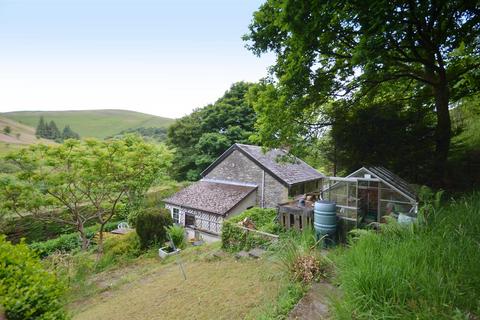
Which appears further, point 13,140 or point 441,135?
point 13,140

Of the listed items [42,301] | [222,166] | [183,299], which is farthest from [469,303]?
[222,166]

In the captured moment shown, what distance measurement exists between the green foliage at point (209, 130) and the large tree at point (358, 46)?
1759 centimetres

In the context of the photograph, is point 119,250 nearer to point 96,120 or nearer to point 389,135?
point 389,135

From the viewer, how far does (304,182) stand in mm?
17281

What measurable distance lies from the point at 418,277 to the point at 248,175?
14667 millimetres

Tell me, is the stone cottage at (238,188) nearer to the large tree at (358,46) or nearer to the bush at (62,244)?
the bush at (62,244)

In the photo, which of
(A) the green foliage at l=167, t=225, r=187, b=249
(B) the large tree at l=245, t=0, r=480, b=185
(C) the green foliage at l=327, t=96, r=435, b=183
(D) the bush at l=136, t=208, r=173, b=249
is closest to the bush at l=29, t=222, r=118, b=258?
(D) the bush at l=136, t=208, r=173, b=249

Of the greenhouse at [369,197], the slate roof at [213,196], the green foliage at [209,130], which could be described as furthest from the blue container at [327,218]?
the green foliage at [209,130]

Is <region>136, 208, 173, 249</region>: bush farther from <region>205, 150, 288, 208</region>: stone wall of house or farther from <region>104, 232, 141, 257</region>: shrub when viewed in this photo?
<region>205, 150, 288, 208</region>: stone wall of house

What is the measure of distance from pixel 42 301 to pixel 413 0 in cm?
877

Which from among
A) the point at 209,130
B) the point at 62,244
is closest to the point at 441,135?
the point at 62,244

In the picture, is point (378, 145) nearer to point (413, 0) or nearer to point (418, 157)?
point (418, 157)

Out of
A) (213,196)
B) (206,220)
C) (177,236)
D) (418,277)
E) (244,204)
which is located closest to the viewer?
(418,277)

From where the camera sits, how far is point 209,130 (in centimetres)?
2830
